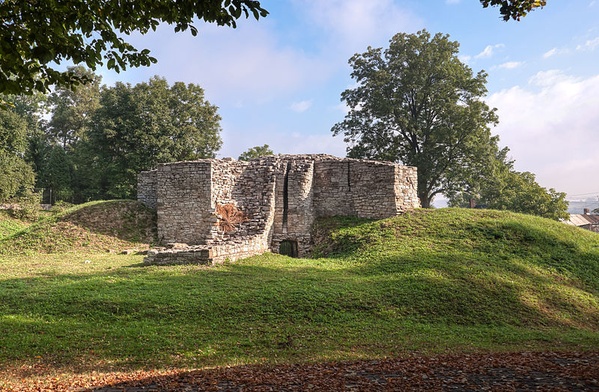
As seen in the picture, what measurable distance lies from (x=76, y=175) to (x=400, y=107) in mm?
30569

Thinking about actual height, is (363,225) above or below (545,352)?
above

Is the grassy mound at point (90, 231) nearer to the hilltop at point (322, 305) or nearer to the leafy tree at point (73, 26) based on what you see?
the hilltop at point (322, 305)

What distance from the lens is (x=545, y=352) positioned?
6703 mm

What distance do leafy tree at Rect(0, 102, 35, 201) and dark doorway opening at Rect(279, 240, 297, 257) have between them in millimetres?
21234

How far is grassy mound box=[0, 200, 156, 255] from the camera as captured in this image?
16641mm

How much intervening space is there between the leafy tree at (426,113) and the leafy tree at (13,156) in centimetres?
2391

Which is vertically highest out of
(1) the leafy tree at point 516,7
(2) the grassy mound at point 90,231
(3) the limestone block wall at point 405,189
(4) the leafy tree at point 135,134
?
(4) the leafy tree at point 135,134

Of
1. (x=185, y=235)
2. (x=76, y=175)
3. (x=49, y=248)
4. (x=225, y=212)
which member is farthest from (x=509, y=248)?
(x=76, y=175)

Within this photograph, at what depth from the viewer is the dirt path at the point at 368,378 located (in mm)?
4707

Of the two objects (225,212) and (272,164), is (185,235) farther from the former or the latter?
(272,164)

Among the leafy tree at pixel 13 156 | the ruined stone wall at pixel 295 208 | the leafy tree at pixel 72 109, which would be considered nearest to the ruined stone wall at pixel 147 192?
the ruined stone wall at pixel 295 208

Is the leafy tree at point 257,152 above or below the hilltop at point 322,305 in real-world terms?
above

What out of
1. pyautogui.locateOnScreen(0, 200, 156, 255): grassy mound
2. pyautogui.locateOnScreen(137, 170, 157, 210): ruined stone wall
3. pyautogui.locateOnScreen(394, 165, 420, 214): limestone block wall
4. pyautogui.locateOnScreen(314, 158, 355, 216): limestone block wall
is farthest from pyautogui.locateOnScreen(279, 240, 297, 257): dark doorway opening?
pyautogui.locateOnScreen(137, 170, 157, 210): ruined stone wall

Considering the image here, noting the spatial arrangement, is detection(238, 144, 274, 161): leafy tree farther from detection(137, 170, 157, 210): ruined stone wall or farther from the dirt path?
the dirt path
